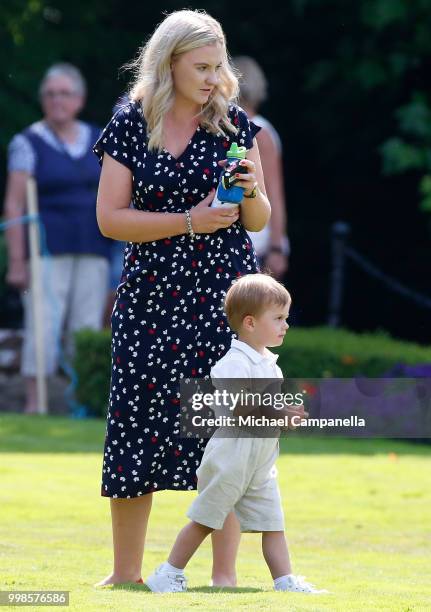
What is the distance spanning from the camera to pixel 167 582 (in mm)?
5062

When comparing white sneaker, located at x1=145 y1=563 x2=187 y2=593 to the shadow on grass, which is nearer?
white sneaker, located at x1=145 y1=563 x2=187 y2=593

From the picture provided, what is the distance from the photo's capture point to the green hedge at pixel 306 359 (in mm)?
10820

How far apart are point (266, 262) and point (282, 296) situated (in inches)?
199

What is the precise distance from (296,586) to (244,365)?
722mm

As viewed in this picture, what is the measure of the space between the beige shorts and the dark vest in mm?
6133

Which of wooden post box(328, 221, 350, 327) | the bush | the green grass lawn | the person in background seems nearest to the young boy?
the green grass lawn

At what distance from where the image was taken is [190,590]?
5145 mm

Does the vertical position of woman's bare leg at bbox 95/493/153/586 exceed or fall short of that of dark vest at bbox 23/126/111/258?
it falls short

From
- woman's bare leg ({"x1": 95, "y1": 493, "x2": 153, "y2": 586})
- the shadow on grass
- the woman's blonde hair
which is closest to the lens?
the woman's blonde hair

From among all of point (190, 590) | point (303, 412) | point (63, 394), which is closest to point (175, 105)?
point (303, 412)

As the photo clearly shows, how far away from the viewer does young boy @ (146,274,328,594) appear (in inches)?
197

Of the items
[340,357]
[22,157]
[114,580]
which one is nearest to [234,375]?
[114,580]

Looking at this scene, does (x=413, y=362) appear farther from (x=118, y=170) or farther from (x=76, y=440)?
(x=118, y=170)

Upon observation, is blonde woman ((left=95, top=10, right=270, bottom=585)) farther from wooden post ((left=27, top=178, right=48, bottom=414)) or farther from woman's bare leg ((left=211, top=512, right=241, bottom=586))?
wooden post ((left=27, top=178, right=48, bottom=414))
